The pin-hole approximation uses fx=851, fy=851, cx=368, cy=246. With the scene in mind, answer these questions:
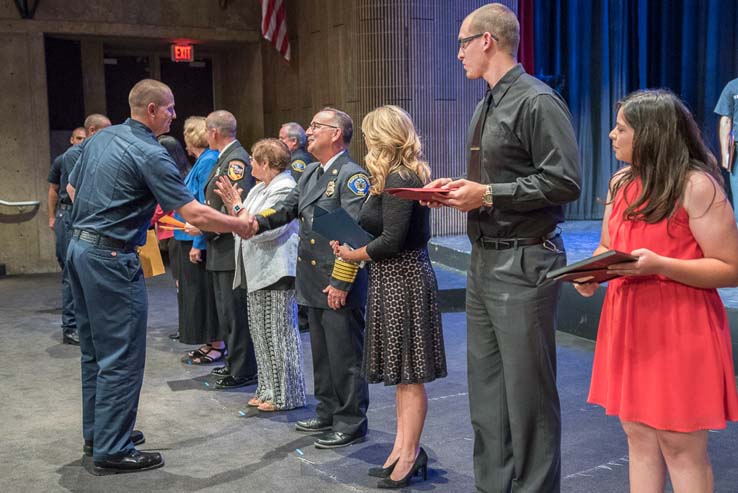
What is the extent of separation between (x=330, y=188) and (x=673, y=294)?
183 centimetres

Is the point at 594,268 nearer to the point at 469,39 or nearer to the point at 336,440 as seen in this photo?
A: the point at 469,39

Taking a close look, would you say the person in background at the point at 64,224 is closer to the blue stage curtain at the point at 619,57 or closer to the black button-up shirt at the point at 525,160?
the black button-up shirt at the point at 525,160

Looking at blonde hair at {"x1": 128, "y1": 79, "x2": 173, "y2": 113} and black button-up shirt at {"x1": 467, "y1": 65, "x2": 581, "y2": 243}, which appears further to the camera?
blonde hair at {"x1": 128, "y1": 79, "x2": 173, "y2": 113}

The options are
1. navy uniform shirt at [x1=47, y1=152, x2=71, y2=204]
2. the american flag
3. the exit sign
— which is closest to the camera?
navy uniform shirt at [x1=47, y1=152, x2=71, y2=204]

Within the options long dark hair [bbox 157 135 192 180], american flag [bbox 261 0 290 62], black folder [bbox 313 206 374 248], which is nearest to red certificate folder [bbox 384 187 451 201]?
black folder [bbox 313 206 374 248]

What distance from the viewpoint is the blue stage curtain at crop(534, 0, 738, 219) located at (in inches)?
336

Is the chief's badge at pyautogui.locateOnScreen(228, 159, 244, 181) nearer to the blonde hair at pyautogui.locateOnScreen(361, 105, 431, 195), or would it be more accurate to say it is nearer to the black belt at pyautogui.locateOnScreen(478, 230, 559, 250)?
the blonde hair at pyautogui.locateOnScreen(361, 105, 431, 195)

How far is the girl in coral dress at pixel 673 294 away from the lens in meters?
2.27

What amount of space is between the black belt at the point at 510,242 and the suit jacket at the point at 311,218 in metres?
1.00

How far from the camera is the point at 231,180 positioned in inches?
190

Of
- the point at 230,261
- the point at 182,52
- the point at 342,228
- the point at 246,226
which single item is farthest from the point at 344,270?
the point at 182,52

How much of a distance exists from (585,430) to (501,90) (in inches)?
76.3

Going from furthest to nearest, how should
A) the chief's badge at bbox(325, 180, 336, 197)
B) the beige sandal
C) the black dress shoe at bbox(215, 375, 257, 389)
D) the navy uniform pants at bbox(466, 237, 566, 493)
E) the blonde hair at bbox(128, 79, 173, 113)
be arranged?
the black dress shoe at bbox(215, 375, 257, 389)
the beige sandal
the chief's badge at bbox(325, 180, 336, 197)
the blonde hair at bbox(128, 79, 173, 113)
the navy uniform pants at bbox(466, 237, 566, 493)

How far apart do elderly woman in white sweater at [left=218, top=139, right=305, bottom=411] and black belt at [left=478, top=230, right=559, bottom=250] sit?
5.75 feet
